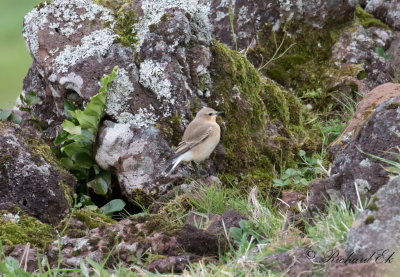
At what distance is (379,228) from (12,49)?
18741mm

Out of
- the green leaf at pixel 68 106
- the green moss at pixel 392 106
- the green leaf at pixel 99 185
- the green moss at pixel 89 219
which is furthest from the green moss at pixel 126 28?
the green moss at pixel 392 106

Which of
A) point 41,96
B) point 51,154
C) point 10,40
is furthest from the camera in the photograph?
point 10,40

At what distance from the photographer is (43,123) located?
334 inches

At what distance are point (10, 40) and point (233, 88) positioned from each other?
48.6 ft

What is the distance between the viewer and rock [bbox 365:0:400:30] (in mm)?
10102

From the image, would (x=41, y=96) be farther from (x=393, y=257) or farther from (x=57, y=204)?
(x=393, y=257)

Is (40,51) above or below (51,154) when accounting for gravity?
above

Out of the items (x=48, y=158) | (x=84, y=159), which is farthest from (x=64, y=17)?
(x=48, y=158)

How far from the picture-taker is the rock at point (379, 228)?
4.13 metres

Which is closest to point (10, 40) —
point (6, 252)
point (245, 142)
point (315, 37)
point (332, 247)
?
point (315, 37)

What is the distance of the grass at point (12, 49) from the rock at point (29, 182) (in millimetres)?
9877

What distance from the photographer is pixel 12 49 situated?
21.3 m

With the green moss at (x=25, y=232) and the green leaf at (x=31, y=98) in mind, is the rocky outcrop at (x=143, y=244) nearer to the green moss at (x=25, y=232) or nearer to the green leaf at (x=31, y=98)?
the green moss at (x=25, y=232)

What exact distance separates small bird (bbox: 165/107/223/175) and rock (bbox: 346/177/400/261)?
331 centimetres
